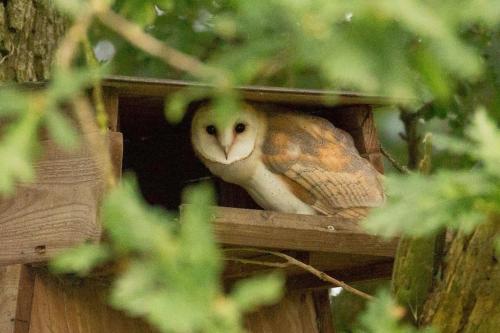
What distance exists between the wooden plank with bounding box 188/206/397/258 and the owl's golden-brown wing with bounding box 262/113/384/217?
23 cm

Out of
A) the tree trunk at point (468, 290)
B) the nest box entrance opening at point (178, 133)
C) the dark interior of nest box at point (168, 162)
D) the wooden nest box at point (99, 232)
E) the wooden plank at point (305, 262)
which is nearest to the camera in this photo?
the tree trunk at point (468, 290)

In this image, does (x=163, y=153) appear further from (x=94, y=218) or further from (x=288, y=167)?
(x=94, y=218)

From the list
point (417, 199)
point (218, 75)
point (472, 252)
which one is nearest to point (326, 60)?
point (218, 75)

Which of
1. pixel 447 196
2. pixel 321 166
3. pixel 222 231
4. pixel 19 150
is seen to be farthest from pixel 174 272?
pixel 321 166

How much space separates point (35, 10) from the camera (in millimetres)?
3760

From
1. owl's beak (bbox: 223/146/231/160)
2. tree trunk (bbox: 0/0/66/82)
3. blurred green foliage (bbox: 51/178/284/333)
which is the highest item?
tree trunk (bbox: 0/0/66/82)

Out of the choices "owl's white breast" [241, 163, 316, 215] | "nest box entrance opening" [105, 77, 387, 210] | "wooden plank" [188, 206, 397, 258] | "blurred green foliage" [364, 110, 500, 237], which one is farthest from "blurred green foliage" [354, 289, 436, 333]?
"owl's white breast" [241, 163, 316, 215]

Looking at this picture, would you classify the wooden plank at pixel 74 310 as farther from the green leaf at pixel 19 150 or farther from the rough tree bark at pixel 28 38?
the green leaf at pixel 19 150

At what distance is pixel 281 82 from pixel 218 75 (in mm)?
2834

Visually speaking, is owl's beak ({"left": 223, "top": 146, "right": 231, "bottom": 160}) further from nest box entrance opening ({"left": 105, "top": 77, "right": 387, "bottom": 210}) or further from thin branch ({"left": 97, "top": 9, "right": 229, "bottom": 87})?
thin branch ({"left": 97, "top": 9, "right": 229, "bottom": 87})

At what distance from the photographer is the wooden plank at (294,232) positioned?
2.74 m

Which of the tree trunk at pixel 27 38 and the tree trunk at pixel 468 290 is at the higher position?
the tree trunk at pixel 27 38

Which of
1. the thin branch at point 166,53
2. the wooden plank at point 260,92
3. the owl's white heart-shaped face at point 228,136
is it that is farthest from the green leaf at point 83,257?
the owl's white heart-shaped face at point 228,136

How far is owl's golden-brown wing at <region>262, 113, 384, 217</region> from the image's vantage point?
128 inches
